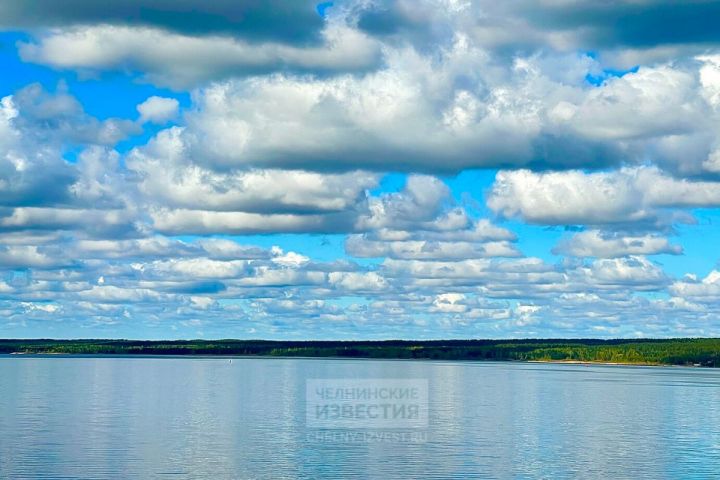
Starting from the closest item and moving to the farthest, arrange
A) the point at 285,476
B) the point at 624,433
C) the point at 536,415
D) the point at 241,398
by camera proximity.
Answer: the point at 285,476, the point at 624,433, the point at 536,415, the point at 241,398

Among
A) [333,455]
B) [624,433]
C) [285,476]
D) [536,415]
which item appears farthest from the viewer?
[536,415]

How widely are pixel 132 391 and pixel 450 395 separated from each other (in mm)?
56303

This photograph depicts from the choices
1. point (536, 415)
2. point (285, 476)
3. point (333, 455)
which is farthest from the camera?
point (536, 415)

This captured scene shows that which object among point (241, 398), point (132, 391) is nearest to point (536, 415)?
point (241, 398)

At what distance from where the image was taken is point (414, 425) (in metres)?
111

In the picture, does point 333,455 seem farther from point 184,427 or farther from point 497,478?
point 184,427

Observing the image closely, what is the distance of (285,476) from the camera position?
72.5 m

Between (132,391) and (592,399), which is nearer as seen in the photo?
(592,399)

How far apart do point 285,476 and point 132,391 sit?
111 m

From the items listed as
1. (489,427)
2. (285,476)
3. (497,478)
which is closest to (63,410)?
(489,427)

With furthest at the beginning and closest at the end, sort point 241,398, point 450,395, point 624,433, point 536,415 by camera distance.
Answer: point 450,395 → point 241,398 → point 536,415 → point 624,433

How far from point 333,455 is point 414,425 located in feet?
91.4

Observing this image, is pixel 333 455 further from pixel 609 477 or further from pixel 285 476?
pixel 609 477

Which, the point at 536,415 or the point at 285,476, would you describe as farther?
the point at 536,415
